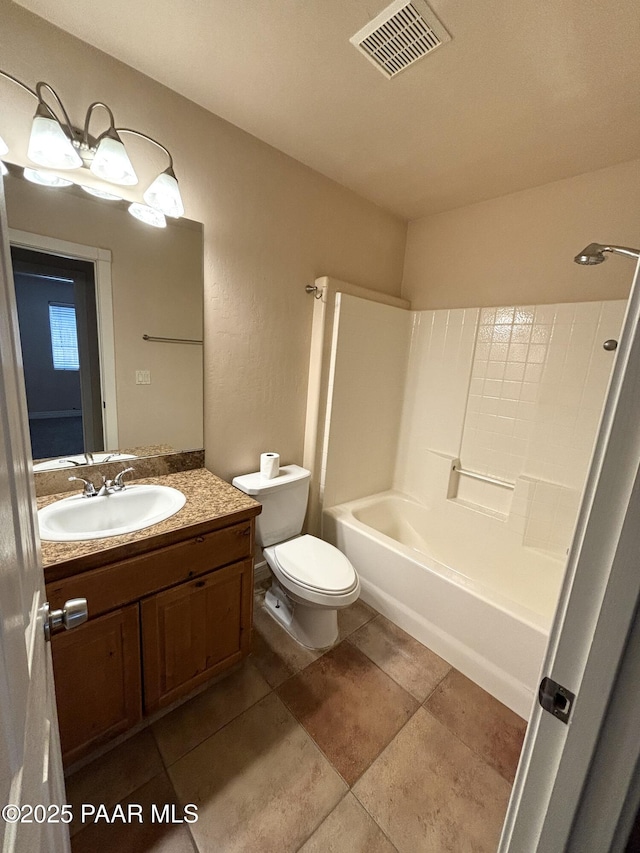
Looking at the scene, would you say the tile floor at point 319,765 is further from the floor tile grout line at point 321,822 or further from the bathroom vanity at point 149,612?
the bathroom vanity at point 149,612

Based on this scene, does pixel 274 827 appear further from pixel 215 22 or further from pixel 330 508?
pixel 215 22

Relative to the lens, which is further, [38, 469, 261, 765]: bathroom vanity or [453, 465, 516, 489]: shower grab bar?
[453, 465, 516, 489]: shower grab bar

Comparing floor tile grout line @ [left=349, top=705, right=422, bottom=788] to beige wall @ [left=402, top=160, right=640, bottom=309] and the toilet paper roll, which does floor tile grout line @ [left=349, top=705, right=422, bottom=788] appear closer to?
the toilet paper roll

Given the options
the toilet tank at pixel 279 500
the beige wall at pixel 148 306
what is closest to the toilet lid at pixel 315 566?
the toilet tank at pixel 279 500

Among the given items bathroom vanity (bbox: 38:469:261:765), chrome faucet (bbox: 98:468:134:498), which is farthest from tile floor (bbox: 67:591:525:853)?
chrome faucet (bbox: 98:468:134:498)

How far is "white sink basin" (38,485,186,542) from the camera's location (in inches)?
44.3

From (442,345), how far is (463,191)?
2.90ft

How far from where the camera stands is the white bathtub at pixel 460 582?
1.45m

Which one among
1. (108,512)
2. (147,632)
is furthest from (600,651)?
(108,512)

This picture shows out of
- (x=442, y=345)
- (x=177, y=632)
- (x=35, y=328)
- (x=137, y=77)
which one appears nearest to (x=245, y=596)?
(x=177, y=632)

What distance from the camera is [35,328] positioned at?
119 centimetres

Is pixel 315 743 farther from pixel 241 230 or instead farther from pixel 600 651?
pixel 241 230

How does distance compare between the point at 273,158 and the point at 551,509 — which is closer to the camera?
the point at 273,158

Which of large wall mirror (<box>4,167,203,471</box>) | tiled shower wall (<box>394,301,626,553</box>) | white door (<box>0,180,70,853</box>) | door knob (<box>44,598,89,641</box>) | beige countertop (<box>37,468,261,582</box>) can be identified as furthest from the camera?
tiled shower wall (<box>394,301,626,553</box>)
